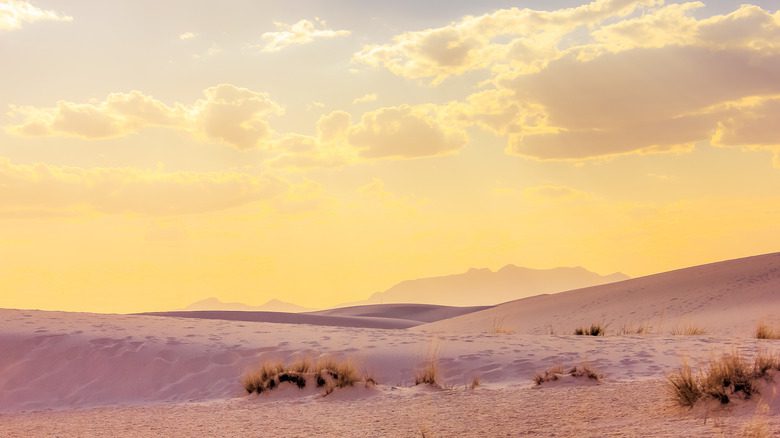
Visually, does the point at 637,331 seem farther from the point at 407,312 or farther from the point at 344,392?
the point at 407,312

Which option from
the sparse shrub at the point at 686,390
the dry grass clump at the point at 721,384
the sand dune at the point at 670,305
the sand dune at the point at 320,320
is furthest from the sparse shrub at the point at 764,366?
the sand dune at the point at 320,320

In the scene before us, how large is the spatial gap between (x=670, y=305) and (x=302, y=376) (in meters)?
22.7

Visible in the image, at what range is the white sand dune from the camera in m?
9.45

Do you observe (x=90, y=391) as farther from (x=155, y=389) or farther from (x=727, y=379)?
(x=727, y=379)

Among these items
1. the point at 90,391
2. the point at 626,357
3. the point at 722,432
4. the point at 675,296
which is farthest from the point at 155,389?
the point at 675,296

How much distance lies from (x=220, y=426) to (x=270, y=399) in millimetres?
2663

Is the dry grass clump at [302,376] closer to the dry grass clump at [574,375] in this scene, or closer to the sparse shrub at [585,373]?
the dry grass clump at [574,375]

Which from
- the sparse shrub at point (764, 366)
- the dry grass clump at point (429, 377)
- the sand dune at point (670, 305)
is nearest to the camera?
the sparse shrub at point (764, 366)

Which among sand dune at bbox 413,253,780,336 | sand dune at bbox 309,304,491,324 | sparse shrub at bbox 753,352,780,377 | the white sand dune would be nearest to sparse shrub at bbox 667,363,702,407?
the white sand dune

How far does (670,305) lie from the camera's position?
32.7 metres

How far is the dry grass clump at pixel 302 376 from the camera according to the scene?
528 inches

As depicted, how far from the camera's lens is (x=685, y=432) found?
7.59 metres

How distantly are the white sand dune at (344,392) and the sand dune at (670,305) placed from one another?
0.50 meters

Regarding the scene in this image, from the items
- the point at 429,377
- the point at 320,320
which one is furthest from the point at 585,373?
the point at 320,320
